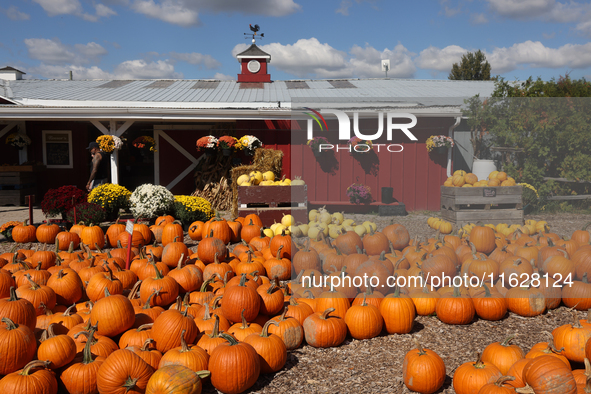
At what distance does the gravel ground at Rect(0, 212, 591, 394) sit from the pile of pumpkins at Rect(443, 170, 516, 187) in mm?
1658

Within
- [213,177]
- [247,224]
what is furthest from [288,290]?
[213,177]

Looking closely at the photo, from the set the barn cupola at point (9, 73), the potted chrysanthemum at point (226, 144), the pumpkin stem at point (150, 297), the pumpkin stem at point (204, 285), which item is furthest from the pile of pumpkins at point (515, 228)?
the barn cupola at point (9, 73)

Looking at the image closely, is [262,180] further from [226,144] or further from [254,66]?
[254,66]

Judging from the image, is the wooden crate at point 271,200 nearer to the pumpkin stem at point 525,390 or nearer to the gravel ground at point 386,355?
the gravel ground at point 386,355

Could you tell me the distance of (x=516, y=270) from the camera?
4062 mm

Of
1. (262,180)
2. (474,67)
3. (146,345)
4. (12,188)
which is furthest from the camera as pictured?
(474,67)

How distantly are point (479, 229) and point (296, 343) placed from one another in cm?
272

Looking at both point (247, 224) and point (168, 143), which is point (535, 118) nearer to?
point (247, 224)

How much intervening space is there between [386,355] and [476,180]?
2.86m

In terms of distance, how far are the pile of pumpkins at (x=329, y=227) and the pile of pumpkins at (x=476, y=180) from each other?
1.09 meters

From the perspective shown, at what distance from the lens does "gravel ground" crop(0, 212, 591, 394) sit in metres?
2.79

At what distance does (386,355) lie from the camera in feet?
10.5

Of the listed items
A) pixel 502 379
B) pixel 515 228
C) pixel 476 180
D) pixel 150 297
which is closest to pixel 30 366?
pixel 150 297

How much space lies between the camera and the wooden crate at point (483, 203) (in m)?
5.03
